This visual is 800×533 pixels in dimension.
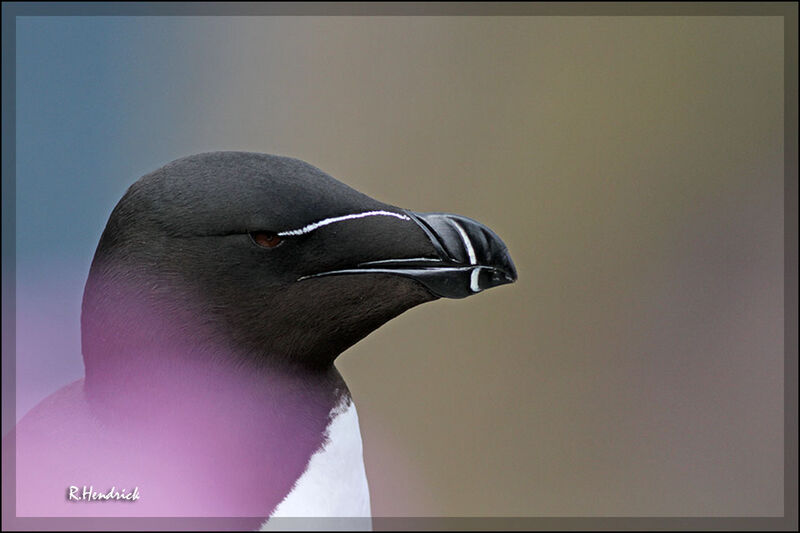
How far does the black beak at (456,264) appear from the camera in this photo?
1.77m

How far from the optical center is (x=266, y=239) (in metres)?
1.76

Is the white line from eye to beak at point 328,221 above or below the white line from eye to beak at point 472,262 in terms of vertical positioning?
above

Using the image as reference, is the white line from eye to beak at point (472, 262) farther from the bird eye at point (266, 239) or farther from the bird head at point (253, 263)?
the bird eye at point (266, 239)

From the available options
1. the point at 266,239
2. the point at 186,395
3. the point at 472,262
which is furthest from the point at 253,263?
the point at 472,262

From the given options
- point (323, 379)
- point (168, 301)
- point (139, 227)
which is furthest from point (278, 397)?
point (139, 227)

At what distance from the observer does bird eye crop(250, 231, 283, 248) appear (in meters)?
1.75

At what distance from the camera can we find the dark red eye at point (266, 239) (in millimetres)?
1752

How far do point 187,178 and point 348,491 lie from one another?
61cm
